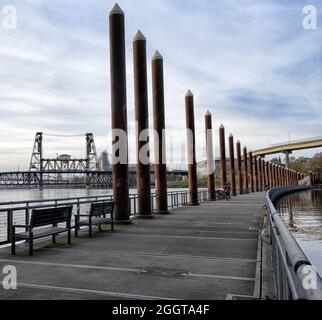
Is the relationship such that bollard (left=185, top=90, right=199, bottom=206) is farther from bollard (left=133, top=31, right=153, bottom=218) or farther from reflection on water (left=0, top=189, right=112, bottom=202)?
reflection on water (left=0, top=189, right=112, bottom=202)

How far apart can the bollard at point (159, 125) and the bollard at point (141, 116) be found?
88.1 inches

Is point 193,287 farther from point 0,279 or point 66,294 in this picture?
point 0,279

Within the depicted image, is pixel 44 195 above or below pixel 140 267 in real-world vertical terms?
below

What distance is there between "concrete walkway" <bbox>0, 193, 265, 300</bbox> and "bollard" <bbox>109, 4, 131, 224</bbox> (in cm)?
277

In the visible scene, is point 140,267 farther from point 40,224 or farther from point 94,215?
point 94,215

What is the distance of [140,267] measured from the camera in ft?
21.9

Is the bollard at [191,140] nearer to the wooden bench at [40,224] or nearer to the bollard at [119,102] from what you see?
the bollard at [119,102]

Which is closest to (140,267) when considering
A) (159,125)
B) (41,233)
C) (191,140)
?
(41,233)

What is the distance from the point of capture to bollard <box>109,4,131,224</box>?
13633mm

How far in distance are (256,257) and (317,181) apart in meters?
143

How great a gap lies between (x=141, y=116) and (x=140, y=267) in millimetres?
10549

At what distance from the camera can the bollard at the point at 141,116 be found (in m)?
16.3
